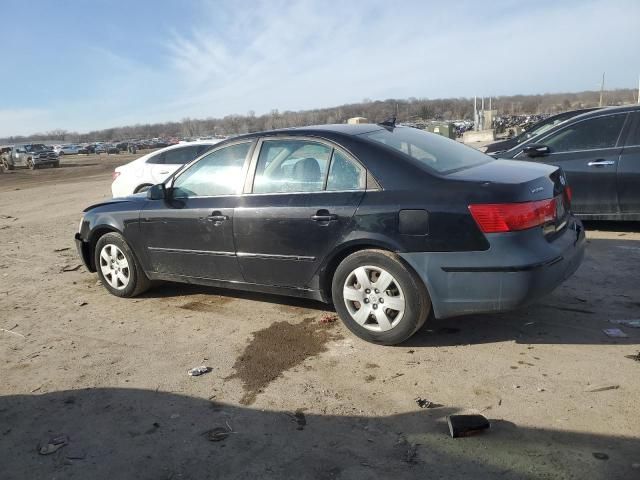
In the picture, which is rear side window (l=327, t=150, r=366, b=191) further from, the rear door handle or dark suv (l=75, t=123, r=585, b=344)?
the rear door handle

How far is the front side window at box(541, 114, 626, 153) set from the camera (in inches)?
268

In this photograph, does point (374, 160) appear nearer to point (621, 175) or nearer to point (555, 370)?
point (555, 370)

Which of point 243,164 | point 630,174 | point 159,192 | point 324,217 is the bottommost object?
point 630,174

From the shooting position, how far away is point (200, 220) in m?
4.74

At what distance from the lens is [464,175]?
3803mm

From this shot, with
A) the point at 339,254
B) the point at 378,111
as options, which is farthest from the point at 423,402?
the point at 378,111

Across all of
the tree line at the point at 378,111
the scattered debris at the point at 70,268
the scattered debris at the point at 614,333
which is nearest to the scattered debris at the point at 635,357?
the scattered debris at the point at 614,333

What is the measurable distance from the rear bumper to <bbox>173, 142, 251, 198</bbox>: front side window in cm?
178

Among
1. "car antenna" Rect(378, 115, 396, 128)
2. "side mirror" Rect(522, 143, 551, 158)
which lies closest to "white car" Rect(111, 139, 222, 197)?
"side mirror" Rect(522, 143, 551, 158)

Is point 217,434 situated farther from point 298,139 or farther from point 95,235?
point 95,235

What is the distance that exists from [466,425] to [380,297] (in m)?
1.25

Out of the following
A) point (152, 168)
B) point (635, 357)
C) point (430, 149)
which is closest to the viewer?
point (635, 357)

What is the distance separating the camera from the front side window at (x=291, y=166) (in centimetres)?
420

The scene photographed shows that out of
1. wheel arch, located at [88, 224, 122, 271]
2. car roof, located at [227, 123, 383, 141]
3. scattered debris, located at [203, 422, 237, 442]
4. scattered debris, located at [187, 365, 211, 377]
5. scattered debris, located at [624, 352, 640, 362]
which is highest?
car roof, located at [227, 123, 383, 141]
